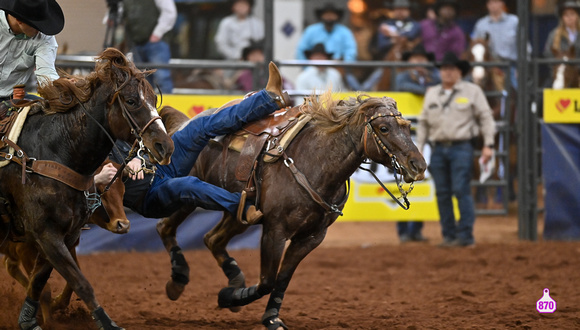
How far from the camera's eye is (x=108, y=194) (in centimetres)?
516

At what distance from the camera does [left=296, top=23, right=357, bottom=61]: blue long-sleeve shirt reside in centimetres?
1189

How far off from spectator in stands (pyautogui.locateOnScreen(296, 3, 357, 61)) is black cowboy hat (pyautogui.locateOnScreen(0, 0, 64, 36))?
717 centimetres

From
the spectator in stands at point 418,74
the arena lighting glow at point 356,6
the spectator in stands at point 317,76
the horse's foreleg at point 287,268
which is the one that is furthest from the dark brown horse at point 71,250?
the arena lighting glow at point 356,6

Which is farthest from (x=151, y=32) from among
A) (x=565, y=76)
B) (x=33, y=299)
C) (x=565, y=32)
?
(x=565, y=32)

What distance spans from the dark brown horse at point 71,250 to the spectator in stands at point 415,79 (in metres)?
5.14

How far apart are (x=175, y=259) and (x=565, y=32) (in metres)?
6.88

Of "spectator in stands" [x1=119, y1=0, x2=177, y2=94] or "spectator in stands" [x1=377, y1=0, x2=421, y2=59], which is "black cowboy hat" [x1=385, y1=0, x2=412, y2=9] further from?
"spectator in stands" [x1=119, y1=0, x2=177, y2=94]

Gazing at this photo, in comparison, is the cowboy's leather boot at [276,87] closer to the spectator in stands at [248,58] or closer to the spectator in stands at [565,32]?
the spectator in stands at [248,58]

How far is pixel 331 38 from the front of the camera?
12.0 meters

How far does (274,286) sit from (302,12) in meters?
9.27

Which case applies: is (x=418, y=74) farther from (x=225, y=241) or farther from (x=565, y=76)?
(x=225, y=241)

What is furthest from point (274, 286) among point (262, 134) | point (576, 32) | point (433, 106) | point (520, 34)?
point (576, 32)

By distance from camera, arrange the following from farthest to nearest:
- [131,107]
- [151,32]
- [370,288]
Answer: [151,32]
[370,288]
[131,107]

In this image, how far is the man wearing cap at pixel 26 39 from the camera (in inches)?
189
